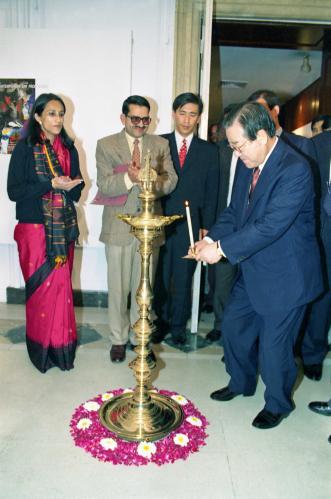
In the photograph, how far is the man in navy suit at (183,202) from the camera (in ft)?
10.8

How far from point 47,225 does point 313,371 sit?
1862 mm

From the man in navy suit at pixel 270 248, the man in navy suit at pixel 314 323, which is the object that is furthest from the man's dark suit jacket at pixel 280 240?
the man in navy suit at pixel 314 323

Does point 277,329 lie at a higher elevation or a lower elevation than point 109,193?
lower

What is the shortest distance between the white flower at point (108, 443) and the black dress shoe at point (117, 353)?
0.91 meters

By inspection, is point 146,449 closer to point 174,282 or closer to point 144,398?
point 144,398

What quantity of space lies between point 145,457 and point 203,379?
34.9 inches

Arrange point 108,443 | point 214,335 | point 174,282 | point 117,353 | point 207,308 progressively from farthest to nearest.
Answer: point 207,308 < point 214,335 < point 174,282 < point 117,353 < point 108,443

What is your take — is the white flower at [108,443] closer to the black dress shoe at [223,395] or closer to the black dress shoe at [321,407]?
the black dress shoe at [223,395]

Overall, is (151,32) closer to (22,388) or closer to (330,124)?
(330,124)

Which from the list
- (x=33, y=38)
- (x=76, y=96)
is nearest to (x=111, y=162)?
(x=76, y=96)

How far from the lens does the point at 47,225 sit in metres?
2.83

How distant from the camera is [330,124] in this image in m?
3.67

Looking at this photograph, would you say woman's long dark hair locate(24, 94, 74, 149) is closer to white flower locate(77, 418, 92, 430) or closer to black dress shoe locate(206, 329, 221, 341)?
white flower locate(77, 418, 92, 430)

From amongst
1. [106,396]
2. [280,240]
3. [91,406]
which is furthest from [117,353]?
[280,240]
